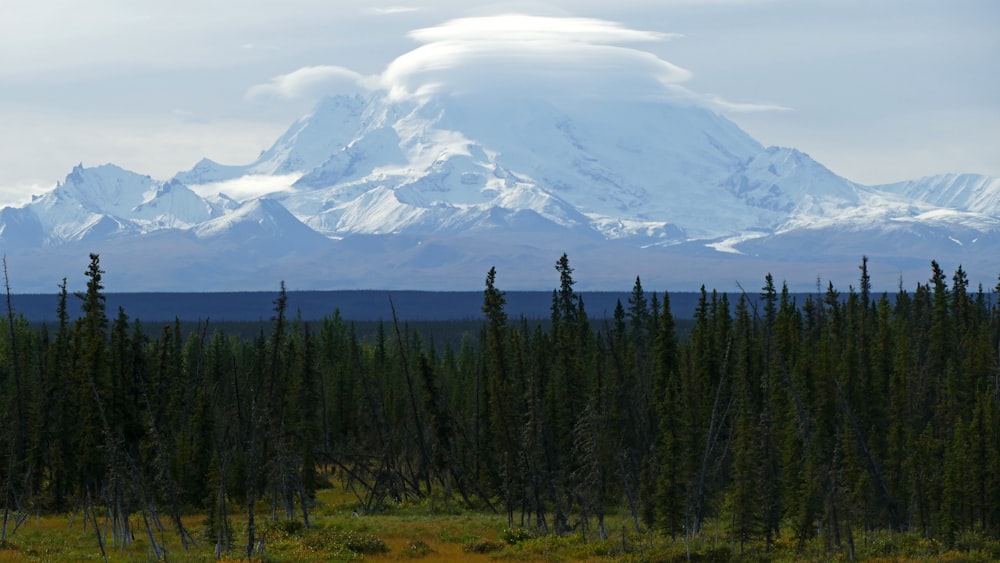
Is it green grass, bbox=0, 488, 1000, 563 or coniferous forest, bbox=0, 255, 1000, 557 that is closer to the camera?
green grass, bbox=0, 488, 1000, 563

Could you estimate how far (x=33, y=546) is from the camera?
68500 mm

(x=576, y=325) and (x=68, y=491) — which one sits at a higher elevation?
(x=576, y=325)

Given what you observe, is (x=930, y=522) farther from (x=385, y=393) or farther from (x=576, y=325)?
(x=385, y=393)

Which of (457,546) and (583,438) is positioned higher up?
(583,438)

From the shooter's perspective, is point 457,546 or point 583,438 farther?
point 583,438

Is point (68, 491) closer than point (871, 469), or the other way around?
point (871, 469)

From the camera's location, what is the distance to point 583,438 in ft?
300

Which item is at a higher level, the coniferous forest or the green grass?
the coniferous forest

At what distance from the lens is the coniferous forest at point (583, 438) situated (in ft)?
234

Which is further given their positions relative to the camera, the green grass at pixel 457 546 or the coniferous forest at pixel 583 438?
the coniferous forest at pixel 583 438

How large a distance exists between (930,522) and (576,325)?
4731cm

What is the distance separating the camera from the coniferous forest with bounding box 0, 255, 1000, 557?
7125cm

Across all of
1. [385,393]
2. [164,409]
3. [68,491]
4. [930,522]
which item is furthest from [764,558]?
[385,393]

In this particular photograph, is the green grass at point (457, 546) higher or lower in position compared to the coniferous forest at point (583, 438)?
lower
